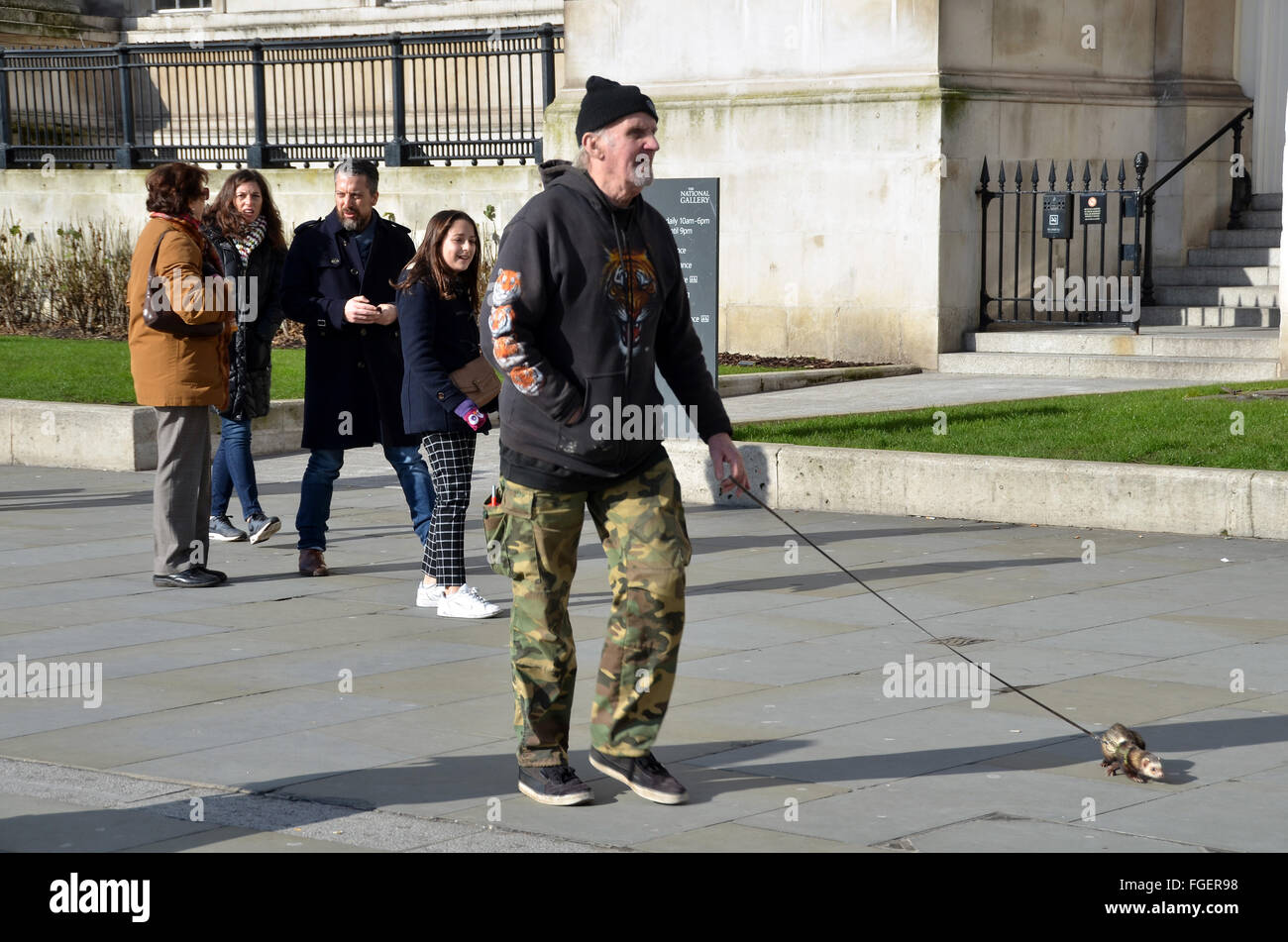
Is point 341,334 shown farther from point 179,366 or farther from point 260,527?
point 260,527

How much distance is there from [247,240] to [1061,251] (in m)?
9.61

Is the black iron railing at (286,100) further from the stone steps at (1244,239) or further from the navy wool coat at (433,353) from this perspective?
the navy wool coat at (433,353)

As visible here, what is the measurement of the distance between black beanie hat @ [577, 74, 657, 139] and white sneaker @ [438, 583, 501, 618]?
3.22m

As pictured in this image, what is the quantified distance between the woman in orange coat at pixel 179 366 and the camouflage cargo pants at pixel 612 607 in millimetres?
3853

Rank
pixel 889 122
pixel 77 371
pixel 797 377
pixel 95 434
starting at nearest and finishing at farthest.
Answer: pixel 95 434 < pixel 797 377 < pixel 77 371 < pixel 889 122

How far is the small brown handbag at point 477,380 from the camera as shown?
8.05 m

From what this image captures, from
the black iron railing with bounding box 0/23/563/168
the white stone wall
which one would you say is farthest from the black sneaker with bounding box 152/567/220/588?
the black iron railing with bounding box 0/23/563/168

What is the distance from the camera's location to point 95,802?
210 inches

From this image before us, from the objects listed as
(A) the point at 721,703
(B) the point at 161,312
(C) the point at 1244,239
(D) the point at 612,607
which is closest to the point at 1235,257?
(C) the point at 1244,239

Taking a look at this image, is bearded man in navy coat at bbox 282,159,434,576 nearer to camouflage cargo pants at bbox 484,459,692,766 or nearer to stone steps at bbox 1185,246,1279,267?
camouflage cargo pants at bbox 484,459,692,766

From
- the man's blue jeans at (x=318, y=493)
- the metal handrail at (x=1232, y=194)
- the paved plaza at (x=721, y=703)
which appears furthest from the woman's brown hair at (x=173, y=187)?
the metal handrail at (x=1232, y=194)

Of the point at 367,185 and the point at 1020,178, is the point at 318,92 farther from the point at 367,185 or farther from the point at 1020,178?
the point at 367,185

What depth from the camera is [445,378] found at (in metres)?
8.01
